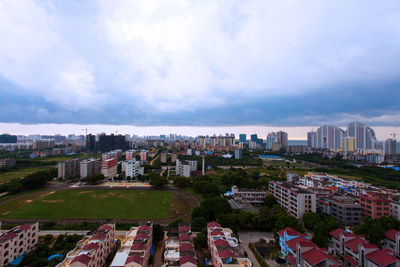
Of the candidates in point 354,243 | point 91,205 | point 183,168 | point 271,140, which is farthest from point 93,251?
point 271,140

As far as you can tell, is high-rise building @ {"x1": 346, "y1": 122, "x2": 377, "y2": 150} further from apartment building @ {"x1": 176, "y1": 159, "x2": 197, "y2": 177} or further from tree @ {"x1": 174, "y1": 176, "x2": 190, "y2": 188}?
tree @ {"x1": 174, "y1": 176, "x2": 190, "y2": 188}

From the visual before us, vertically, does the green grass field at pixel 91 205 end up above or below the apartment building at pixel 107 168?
below

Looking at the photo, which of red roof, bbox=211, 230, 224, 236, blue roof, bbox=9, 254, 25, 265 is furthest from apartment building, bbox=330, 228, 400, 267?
blue roof, bbox=9, 254, 25, 265

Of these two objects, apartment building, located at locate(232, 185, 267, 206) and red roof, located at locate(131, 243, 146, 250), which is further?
apartment building, located at locate(232, 185, 267, 206)

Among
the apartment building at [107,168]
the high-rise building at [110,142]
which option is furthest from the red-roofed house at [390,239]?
the high-rise building at [110,142]

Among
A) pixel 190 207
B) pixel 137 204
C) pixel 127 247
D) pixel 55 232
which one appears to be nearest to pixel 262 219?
pixel 190 207

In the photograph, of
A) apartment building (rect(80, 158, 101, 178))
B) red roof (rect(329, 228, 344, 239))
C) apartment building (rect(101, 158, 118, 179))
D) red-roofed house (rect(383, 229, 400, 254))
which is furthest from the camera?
apartment building (rect(101, 158, 118, 179))

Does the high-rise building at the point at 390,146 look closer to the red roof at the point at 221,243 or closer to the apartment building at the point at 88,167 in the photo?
the red roof at the point at 221,243
